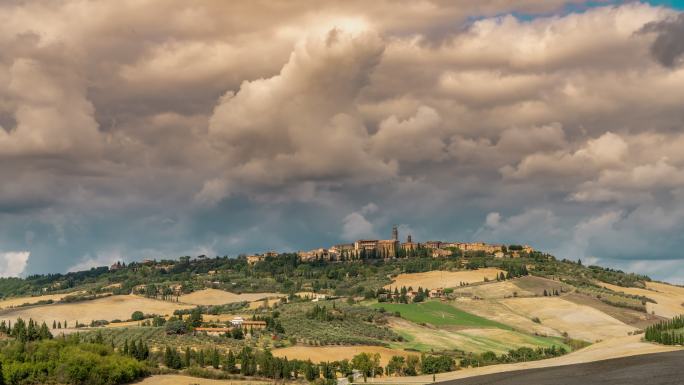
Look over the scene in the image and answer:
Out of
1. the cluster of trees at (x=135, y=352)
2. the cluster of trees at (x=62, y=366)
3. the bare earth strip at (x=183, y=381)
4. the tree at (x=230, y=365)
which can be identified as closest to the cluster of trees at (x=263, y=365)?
the tree at (x=230, y=365)

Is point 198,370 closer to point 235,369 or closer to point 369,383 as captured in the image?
point 235,369

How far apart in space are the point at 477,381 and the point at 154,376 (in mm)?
71306

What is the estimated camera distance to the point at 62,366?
170 meters

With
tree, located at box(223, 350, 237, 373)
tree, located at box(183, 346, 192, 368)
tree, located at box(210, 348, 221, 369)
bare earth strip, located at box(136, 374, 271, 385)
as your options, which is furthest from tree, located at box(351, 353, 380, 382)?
tree, located at box(183, 346, 192, 368)

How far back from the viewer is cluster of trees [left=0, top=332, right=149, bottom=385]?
167 m

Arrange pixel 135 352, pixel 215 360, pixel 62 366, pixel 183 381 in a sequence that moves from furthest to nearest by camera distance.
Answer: pixel 135 352 → pixel 215 360 → pixel 183 381 → pixel 62 366

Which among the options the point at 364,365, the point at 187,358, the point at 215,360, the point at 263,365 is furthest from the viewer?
the point at 364,365

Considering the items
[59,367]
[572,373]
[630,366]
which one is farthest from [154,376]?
[630,366]

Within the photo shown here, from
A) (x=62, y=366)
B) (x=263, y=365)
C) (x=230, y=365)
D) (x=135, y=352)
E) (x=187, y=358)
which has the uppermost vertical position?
(x=135, y=352)

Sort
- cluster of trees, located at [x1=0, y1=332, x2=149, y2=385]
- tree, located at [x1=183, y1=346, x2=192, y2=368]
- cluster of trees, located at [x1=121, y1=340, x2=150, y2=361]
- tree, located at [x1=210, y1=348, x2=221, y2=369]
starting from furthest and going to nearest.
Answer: cluster of trees, located at [x1=121, y1=340, x2=150, y2=361], tree, located at [x1=210, y1=348, x2=221, y2=369], tree, located at [x1=183, y1=346, x2=192, y2=368], cluster of trees, located at [x1=0, y1=332, x2=149, y2=385]

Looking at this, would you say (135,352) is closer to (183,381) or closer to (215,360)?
(215,360)

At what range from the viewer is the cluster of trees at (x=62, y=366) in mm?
166625

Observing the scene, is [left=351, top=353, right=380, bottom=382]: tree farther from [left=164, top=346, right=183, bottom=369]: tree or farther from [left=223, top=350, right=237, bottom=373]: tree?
[left=164, top=346, right=183, bottom=369]: tree

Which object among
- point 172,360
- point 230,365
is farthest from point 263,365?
point 172,360
